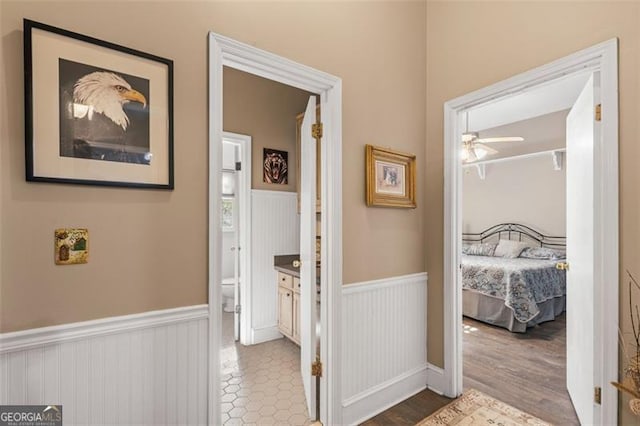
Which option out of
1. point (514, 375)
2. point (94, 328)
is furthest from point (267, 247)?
point (514, 375)

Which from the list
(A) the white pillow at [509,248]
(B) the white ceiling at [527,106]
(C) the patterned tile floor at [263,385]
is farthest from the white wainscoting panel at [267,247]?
(A) the white pillow at [509,248]

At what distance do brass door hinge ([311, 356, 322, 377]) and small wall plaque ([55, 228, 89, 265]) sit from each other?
4.65 ft

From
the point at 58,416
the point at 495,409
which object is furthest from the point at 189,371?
the point at 495,409

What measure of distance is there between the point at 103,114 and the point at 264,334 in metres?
2.78

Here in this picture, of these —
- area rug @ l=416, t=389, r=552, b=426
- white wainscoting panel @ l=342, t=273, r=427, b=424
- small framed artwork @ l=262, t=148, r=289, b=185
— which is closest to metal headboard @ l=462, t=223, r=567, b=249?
area rug @ l=416, t=389, r=552, b=426

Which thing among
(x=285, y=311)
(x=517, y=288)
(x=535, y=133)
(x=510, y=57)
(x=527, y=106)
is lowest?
(x=285, y=311)

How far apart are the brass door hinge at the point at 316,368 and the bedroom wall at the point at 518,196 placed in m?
4.78

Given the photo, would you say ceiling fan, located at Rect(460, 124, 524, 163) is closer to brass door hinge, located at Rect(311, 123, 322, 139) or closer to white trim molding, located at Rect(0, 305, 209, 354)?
brass door hinge, located at Rect(311, 123, 322, 139)

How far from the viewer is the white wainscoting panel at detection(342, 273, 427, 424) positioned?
2.04 m

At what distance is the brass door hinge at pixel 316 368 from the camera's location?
200cm

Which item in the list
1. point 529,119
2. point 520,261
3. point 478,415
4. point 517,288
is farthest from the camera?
point 529,119

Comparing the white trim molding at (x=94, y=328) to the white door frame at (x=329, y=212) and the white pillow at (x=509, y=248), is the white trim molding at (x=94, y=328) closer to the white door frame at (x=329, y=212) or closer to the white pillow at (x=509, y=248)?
the white door frame at (x=329, y=212)

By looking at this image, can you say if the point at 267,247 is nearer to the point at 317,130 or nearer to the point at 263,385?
the point at 263,385

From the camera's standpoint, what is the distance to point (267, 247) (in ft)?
11.4
